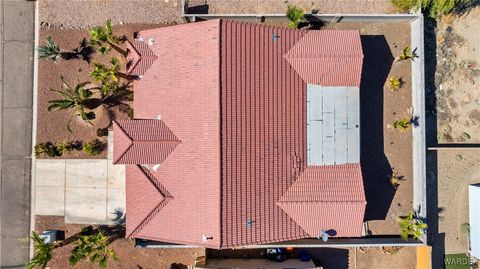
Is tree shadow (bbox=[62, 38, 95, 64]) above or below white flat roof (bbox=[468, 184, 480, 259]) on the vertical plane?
above

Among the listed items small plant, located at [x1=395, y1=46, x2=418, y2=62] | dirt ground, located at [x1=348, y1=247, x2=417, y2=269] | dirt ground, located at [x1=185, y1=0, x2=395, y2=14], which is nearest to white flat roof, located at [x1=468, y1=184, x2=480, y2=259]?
dirt ground, located at [x1=348, y1=247, x2=417, y2=269]

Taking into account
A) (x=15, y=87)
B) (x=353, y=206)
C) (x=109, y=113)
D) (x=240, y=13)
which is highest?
(x=240, y=13)

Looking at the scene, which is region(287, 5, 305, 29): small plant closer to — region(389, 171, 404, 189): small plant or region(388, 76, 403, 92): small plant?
region(388, 76, 403, 92): small plant

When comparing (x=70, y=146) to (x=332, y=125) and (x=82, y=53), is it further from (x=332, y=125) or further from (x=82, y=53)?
(x=332, y=125)

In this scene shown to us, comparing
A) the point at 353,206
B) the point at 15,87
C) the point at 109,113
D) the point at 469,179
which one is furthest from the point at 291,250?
the point at 15,87

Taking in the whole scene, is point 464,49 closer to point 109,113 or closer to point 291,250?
point 291,250

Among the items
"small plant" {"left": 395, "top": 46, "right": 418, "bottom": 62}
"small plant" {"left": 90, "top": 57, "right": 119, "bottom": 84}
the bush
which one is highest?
the bush
